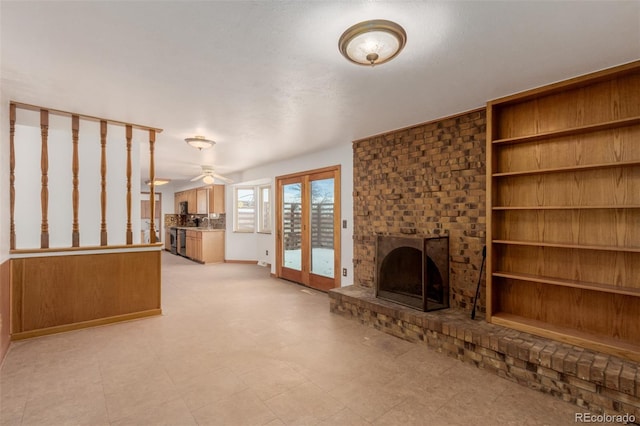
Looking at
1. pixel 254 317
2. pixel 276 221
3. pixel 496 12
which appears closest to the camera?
pixel 496 12

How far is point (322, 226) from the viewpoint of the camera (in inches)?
203

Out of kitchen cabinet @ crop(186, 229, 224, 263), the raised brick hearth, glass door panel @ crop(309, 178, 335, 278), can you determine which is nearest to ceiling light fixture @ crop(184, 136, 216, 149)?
glass door panel @ crop(309, 178, 335, 278)

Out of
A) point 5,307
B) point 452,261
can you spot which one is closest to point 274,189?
point 452,261

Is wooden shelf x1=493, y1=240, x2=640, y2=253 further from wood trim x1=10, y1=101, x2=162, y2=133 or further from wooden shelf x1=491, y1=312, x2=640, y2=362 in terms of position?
wood trim x1=10, y1=101, x2=162, y2=133

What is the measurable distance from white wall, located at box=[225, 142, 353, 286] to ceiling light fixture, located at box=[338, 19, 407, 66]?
266 centimetres

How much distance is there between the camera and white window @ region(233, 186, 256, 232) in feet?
26.5

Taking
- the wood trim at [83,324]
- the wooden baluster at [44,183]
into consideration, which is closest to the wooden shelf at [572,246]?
the wood trim at [83,324]

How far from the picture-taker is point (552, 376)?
2.24 meters

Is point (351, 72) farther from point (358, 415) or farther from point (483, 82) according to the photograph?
point (358, 415)

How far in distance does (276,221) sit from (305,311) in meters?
2.51

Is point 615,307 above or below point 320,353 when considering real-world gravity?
above

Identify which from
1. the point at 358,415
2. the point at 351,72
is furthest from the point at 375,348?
the point at 351,72

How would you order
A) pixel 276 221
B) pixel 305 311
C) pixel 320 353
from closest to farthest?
pixel 320 353 → pixel 305 311 → pixel 276 221

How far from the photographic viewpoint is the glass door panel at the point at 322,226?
197 inches
